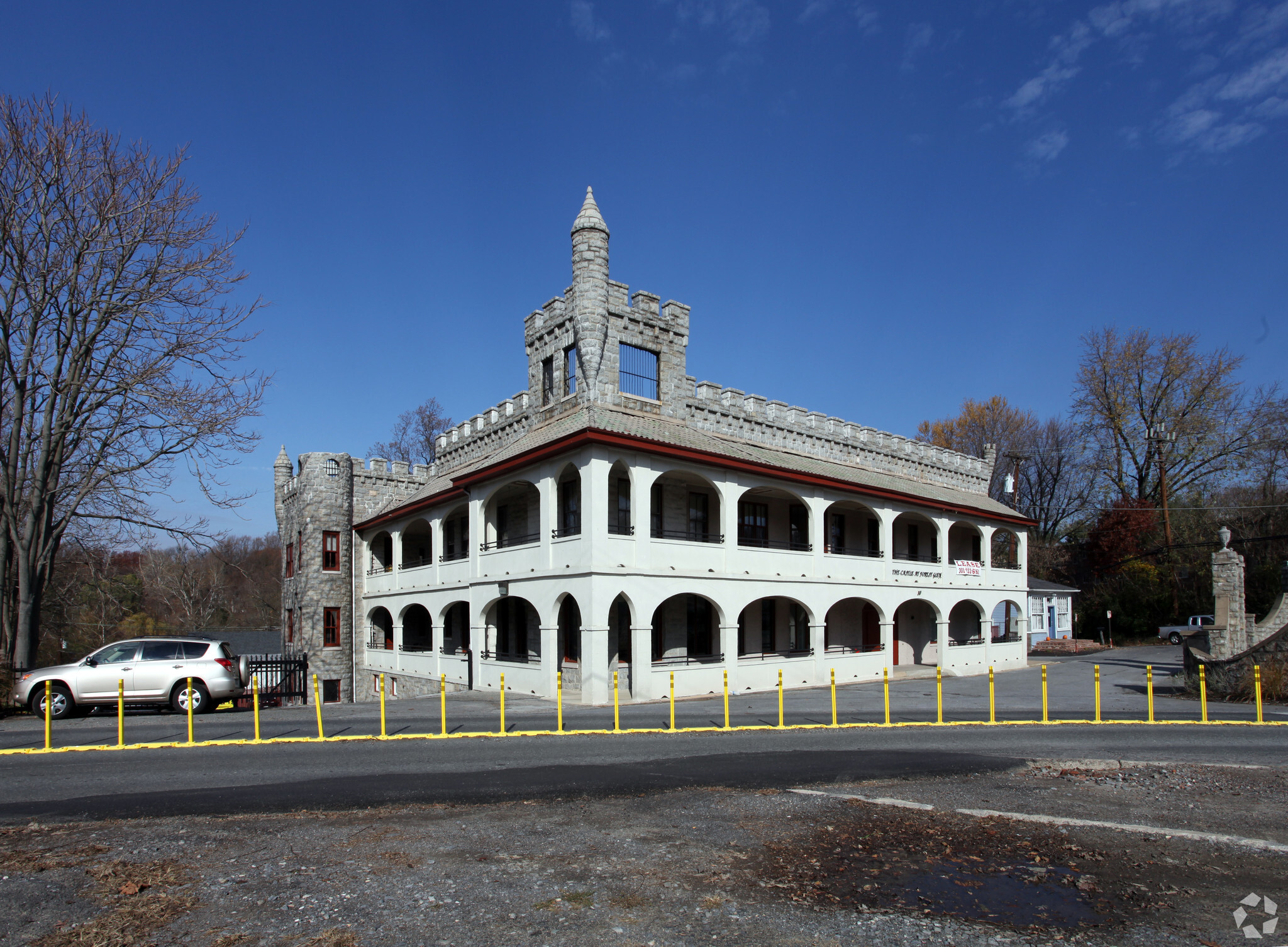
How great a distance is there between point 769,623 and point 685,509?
18.5 feet

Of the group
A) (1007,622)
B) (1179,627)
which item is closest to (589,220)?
(1007,622)

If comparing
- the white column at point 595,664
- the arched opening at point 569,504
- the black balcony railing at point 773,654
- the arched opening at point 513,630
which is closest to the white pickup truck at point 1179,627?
the black balcony railing at point 773,654

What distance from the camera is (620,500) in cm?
2325

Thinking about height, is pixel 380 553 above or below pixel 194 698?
above

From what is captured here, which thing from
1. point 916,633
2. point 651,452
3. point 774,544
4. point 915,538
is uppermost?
point 651,452

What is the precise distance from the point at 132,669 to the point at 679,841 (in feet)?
49.0

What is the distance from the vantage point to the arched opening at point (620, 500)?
2253cm

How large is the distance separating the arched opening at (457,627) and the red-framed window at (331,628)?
5.33m

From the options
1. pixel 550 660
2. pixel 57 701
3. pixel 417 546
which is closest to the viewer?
pixel 57 701

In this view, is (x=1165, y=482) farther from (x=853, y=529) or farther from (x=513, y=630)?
(x=513, y=630)

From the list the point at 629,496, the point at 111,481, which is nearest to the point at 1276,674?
the point at 629,496

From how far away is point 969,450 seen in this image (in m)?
63.8

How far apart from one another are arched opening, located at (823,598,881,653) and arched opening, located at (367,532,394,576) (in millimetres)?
18680

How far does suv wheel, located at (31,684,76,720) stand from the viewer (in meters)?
17.3
